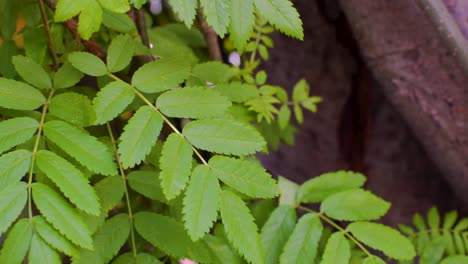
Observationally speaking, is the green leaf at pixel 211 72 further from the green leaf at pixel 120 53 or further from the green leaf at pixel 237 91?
the green leaf at pixel 120 53

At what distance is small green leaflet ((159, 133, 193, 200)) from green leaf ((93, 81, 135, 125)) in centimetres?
11

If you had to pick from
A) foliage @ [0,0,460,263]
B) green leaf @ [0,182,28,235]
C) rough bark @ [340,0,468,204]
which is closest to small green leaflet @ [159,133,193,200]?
foliage @ [0,0,460,263]

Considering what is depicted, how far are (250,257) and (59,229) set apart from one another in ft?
0.99

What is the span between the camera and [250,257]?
0.87m

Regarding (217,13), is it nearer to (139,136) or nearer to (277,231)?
(139,136)

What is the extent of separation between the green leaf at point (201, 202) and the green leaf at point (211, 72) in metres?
0.36

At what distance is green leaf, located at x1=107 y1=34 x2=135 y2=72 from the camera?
1011mm

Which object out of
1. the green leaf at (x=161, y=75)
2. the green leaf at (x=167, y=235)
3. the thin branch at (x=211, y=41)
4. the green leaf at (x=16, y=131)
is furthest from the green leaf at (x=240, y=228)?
the thin branch at (x=211, y=41)

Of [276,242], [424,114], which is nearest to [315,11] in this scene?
[424,114]

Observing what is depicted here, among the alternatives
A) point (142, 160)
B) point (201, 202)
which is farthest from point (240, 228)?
point (142, 160)

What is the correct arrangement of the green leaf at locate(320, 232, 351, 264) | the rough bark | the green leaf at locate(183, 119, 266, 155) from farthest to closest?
the rough bark
the green leaf at locate(320, 232, 351, 264)
the green leaf at locate(183, 119, 266, 155)

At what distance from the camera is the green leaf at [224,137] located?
896 millimetres

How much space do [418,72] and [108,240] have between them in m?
0.89

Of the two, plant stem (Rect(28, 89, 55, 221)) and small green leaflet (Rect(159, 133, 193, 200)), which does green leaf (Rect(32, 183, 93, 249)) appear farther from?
small green leaflet (Rect(159, 133, 193, 200))
